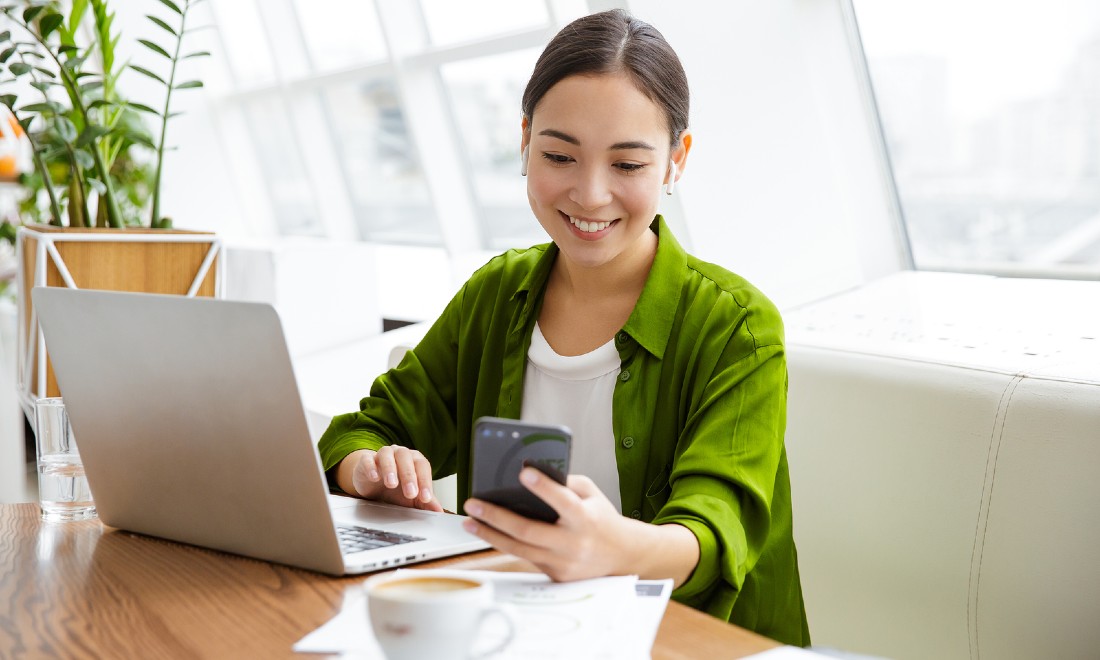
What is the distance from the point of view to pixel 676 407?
4.38ft

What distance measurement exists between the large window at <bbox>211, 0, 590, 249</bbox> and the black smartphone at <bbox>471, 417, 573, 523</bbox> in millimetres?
2369

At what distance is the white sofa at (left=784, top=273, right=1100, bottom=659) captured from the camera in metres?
1.35

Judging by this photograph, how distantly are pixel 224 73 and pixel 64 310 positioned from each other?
16.7 feet

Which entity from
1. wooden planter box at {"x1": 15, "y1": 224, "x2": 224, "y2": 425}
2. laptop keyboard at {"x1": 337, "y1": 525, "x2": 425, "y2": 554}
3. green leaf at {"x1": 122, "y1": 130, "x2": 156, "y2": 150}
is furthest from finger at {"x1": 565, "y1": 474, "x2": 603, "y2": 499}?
green leaf at {"x1": 122, "y1": 130, "x2": 156, "y2": 150}

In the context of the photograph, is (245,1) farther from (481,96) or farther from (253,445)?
(253,445)

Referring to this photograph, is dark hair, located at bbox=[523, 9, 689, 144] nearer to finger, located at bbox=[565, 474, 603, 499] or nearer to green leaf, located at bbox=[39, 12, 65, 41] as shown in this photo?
finger, located at bbox=[565, 474, 603, 499]

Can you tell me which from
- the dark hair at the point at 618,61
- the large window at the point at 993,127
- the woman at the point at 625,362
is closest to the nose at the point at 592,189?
the woman at the point at 625,362

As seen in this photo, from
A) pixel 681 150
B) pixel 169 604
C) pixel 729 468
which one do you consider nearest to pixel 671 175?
pixel 681 150

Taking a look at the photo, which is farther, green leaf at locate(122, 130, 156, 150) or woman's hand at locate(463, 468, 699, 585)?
green leaf at locate(122, 130, 156, 150)

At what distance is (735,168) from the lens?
8.02 ft

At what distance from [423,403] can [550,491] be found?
72cm

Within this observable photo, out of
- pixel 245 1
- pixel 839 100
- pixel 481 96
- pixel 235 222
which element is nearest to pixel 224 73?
pixel 245 1

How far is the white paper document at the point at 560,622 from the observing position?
0.80m

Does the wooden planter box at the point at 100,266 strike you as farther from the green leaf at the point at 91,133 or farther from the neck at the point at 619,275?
the neck at the point at 619,275
